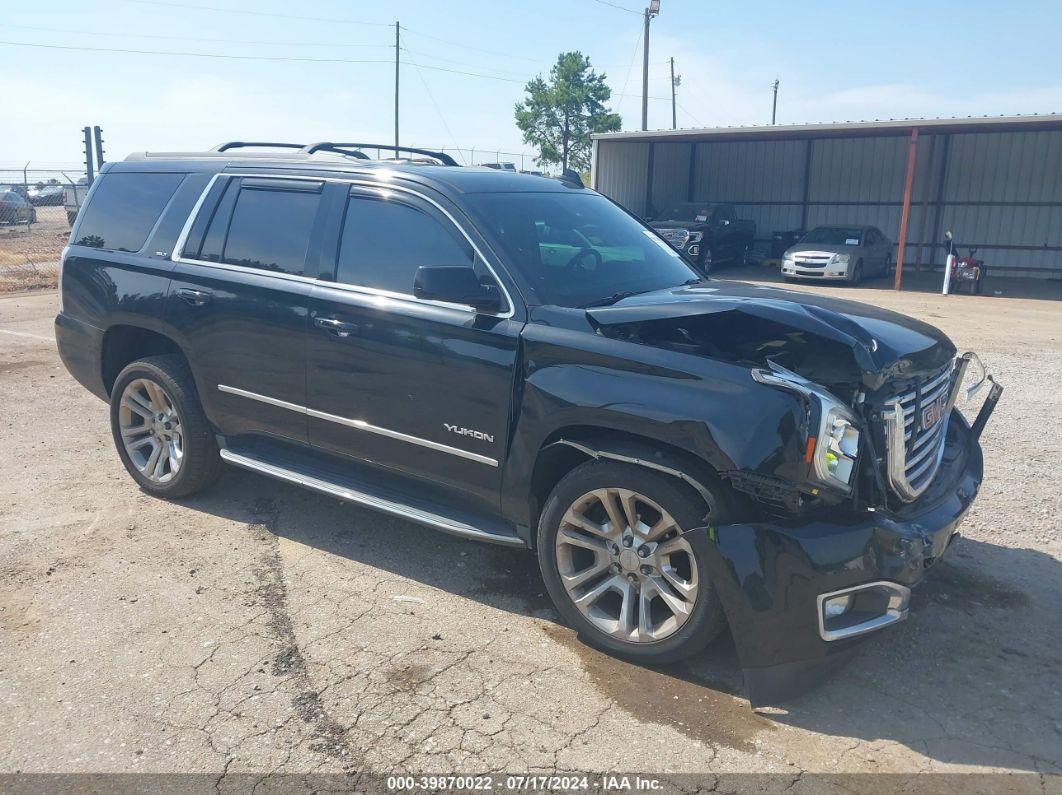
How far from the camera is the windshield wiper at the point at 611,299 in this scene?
393 centimetres

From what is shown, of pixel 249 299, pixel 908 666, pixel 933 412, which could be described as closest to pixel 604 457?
pixel 933 412

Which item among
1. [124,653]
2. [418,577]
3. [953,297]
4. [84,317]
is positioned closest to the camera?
[124,653]

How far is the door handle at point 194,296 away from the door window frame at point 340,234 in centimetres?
16

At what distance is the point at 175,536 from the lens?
4.85 meters

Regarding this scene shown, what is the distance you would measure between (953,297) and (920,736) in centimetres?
1760

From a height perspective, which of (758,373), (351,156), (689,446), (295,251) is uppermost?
(351,156)

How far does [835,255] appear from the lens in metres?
20.3

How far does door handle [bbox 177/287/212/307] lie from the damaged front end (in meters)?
2.56

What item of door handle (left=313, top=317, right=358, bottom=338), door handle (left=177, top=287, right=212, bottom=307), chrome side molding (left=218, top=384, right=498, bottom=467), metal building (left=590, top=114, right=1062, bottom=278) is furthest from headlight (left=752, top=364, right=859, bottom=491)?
metal building (left=590, top=114, right=1062, bottom=278)

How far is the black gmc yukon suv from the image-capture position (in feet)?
10.3

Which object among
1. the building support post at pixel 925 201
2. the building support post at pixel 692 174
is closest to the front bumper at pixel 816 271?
the building support post at pixel 925 201

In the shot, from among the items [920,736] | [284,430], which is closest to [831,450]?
[920,736]

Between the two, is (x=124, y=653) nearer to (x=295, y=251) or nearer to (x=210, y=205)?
(x=295, y=251)

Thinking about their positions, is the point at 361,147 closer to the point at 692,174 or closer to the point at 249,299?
the point at 249,299
